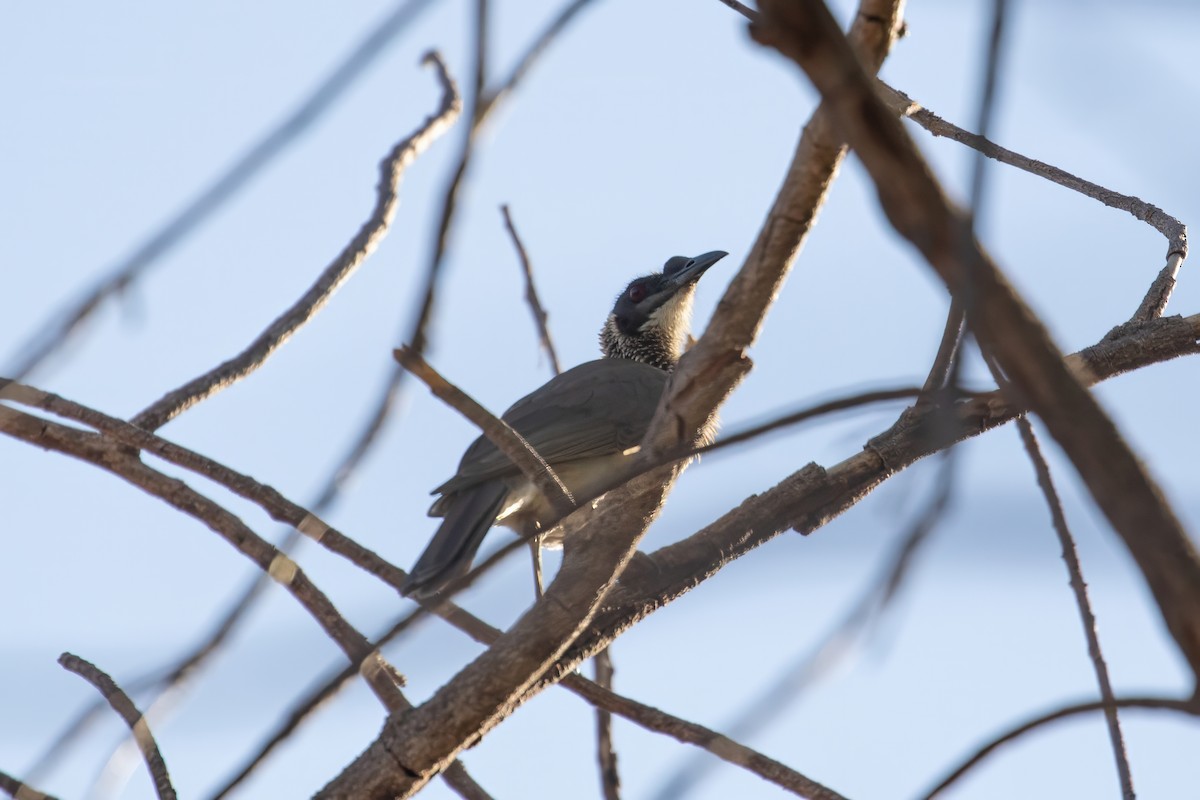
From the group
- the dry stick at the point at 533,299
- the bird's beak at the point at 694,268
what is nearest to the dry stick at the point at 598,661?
the dry stick at the point at 533,299

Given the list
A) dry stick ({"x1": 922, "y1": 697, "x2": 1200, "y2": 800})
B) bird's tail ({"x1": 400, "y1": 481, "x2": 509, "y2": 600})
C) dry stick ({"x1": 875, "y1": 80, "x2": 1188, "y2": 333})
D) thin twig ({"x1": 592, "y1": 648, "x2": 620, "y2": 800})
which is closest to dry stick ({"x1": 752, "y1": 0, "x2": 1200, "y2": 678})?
dry stick ({"x1": 922, "y1": 697, "x2": 1200, "y2": 800})

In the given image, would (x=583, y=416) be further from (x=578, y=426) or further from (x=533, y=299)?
(x=533, y=299)

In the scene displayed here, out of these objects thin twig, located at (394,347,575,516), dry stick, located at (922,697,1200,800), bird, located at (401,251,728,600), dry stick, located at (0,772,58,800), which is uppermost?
bird, located at (401,251,728,600)

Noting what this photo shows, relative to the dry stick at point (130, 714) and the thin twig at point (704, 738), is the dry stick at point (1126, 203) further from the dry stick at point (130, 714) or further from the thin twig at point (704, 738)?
the dry stick at point (130, 714)

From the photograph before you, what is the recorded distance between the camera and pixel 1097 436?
3.26 feet

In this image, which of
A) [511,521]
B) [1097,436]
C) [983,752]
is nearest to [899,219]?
[1097,436]

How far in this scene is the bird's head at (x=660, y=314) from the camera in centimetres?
884

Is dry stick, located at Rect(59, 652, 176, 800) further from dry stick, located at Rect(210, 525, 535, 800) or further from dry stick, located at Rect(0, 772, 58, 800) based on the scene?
dry stick, located at Rect(210, 525, 535, 800)

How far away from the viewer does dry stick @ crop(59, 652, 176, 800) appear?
260 cm

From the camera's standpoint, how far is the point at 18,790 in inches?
99.3

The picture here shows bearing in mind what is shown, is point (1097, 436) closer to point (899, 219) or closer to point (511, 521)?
point (899, 219)

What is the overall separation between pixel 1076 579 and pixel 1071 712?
6.71 ft

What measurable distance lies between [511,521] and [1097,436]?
5280 millimetres

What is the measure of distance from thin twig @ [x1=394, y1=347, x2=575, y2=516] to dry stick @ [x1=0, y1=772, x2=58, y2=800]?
1.06 meters
